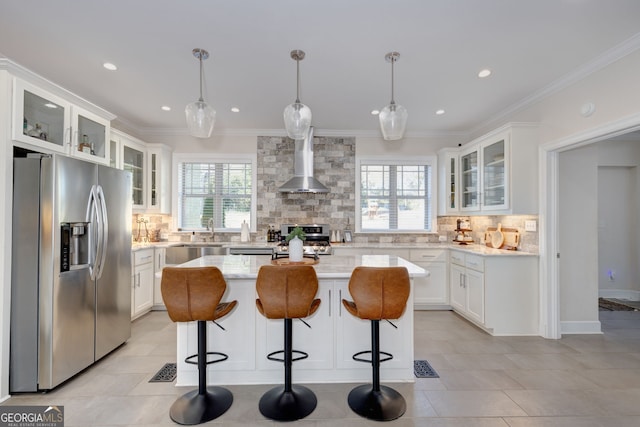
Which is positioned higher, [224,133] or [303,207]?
[224,133]

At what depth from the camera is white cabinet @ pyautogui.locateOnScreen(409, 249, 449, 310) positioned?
4.40m

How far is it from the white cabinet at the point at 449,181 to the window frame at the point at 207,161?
3.05 meters

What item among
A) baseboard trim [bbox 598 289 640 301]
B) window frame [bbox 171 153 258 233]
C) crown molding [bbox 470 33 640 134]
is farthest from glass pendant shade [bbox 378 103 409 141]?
baseboard trim [bbox 598 289 640 301]

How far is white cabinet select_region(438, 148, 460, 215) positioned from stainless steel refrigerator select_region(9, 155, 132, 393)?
449cm

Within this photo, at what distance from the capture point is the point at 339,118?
14.3ft

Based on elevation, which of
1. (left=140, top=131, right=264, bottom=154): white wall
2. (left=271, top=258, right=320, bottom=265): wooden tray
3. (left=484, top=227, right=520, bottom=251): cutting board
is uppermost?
(left=140, top=131, right=264, bottom=154): white wall

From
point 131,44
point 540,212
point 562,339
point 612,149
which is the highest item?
point 131,44

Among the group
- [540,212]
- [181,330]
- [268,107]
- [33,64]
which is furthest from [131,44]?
[540,212]

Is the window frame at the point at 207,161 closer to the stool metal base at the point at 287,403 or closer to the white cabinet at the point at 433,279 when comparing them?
the white cabinet at the point at 433,279

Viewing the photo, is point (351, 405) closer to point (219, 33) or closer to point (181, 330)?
point (181, 330)

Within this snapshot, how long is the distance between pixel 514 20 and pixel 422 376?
2866 millimetres

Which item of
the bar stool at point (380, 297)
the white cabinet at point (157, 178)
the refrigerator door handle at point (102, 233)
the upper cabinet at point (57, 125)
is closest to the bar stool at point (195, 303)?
the bar stool at point (380, 297)

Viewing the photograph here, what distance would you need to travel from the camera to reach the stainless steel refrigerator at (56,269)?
7.29ft

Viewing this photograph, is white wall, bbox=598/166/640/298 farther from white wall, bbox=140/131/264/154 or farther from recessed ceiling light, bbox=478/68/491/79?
white wall, bbox=140/131/264/154
